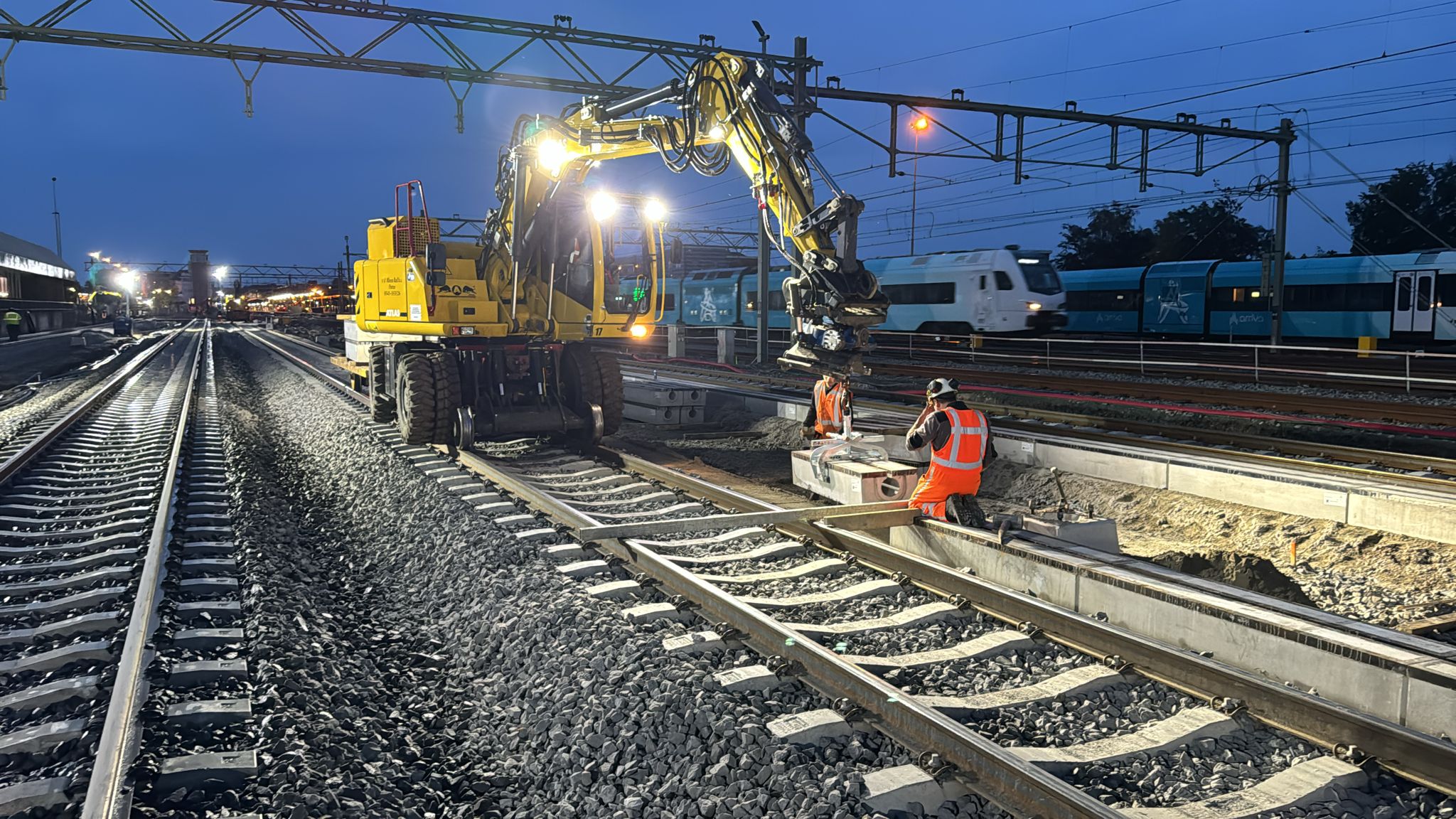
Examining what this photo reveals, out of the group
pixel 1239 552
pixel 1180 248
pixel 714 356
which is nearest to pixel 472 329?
pixel 1239 552

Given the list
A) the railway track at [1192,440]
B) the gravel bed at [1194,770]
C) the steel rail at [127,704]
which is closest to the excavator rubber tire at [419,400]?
the steel rail at [127,704]

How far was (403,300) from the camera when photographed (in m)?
11.8

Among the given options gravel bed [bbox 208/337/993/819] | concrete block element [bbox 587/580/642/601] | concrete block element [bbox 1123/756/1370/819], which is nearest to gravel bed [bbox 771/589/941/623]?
gravel bed [bbox 208/337/993/819]

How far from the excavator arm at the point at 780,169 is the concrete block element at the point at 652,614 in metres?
2.91

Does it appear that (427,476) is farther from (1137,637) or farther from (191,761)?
(1137,637)

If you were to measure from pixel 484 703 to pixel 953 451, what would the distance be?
3809 millimetres

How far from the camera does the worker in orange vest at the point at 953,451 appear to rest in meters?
6.87

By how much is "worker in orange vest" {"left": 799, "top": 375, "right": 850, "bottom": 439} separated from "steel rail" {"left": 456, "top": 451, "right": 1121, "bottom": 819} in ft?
12.9

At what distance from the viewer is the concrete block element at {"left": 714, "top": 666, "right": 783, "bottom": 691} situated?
4.33 m

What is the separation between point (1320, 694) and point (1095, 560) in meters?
1.50

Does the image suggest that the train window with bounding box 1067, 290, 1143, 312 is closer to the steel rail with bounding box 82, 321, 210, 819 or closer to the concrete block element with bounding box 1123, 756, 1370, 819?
the concrete block element with bounding box 1123, 756, 1370, 819

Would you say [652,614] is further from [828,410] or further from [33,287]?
[33,287]

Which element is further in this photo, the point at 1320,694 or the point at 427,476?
the point at 427,476

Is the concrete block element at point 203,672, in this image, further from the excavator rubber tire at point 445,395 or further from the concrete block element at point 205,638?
the excavator rubber tire at point 445,395
